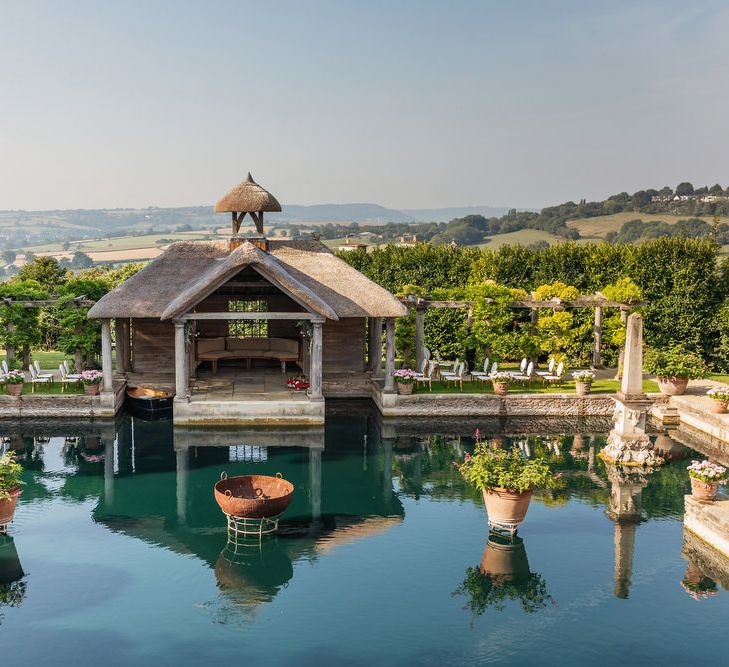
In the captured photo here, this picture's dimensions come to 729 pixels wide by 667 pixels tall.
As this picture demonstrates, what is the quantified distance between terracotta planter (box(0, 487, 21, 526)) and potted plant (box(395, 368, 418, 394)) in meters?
15.2

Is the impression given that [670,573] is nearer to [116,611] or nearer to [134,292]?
[116,611]

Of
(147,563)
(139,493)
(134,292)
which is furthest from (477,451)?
(134,292)

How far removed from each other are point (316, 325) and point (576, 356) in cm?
1395

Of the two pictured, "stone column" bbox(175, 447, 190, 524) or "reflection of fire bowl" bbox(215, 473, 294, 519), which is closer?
"reflection of fire bowl" bbox(215, 473, 294, 519)

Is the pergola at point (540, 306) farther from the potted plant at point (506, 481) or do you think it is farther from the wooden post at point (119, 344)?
the potted plant at point (506, 481)

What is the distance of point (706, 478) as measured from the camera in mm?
18281

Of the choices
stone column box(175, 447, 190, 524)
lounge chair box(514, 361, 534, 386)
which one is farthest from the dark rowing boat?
lounge chair box(514, 361, 534, 386)

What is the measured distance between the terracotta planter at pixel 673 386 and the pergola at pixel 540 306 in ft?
13.1

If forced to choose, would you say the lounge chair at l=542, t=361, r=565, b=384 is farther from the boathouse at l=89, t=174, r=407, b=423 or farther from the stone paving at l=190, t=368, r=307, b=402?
the stone paving at l=190, t=368, r=307, b=402

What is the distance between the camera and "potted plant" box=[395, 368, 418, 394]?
30125 mm

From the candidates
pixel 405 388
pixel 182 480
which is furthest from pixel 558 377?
pixel 182 480

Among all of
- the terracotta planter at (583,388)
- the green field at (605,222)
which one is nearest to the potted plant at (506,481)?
the terracotta planter at (583,388)

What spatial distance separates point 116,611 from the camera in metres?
14.7

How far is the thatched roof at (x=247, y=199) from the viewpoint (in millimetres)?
33250
